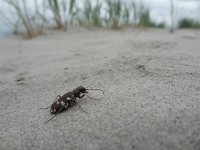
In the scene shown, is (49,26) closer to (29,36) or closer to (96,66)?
(29,36)

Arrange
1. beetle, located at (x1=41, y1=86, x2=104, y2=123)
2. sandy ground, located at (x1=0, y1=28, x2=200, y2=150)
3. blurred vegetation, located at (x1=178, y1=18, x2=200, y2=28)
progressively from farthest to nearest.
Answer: blurred vegetation, located at (x1=178, y1=18, x2=200, y2=28) < beetle, located at (x1=41, y1=86, x2=104, y2=123) < sandy ground, located at (x1=0, y1=28, x2=200, y2=150)

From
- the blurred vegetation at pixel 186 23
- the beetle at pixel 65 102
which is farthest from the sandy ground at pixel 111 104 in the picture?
the blurred vegetation at pixel 186 23

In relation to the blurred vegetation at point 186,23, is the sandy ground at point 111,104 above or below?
above

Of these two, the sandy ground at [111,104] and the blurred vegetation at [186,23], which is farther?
the blurred vegetation at [186,23]

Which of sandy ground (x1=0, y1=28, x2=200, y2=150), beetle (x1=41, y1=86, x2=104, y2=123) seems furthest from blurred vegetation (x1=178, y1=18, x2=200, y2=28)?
beetle (x1=41, y1=86, x2=104, y2=123)

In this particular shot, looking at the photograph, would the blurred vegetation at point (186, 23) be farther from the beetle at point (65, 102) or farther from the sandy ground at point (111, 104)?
the beetle at point (65, 102)

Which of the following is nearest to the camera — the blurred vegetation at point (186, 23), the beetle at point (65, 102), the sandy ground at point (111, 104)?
the sandy ground at point (111, 104)

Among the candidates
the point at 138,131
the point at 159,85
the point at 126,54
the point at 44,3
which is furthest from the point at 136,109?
the point at 44,3

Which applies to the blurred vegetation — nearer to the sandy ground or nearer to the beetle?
the sandy ground
